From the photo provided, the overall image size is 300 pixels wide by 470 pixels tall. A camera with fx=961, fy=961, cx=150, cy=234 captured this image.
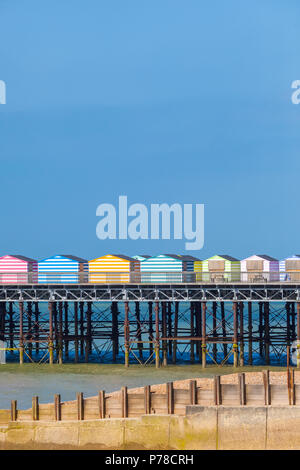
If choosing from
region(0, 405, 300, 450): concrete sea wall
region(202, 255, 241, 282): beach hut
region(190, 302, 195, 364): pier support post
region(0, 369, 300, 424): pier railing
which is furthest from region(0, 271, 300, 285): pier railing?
region(0, 405, 300, 450): concrete sea wall

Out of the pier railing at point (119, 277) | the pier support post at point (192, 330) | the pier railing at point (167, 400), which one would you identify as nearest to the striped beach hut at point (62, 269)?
the pier railing at point (119, 277)

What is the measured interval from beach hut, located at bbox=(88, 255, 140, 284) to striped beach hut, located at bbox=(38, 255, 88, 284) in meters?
0.94

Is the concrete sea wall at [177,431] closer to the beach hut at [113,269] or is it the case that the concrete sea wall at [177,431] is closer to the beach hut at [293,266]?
the beach hut at [113,269]

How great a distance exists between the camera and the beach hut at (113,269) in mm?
66625

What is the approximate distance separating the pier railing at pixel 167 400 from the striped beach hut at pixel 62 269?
1215 inches

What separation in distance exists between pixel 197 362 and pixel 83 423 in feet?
102

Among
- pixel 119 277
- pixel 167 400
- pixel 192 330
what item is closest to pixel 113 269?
pixel 119 277

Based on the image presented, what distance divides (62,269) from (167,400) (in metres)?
34.7

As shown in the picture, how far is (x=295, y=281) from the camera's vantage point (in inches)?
2456

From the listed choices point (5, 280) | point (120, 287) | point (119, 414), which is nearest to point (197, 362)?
point (120, 287)

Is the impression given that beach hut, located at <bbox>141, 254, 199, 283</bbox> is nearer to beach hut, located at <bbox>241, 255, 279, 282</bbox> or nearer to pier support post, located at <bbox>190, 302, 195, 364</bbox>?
pier support post, located at <bbox>190, 302, 195, 364</bbox>

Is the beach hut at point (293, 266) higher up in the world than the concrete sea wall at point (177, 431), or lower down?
higher up

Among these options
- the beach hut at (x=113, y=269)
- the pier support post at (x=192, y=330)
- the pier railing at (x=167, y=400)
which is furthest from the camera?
the beach hut at (x=113, y=269)

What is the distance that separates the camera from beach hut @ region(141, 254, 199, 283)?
65.6 meters
